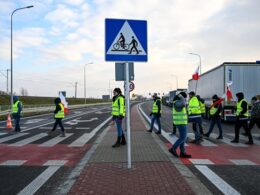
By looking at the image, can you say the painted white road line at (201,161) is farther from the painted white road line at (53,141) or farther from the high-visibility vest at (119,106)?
the painted white road line at (53,141)

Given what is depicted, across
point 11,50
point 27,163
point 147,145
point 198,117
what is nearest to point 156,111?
point 198,117

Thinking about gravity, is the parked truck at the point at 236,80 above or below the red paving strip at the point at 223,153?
above

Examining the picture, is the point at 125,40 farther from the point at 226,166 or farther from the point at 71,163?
the point at 226,166

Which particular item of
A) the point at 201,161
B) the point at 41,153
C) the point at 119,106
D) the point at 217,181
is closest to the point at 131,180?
the point at 217,181

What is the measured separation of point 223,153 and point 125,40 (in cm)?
497

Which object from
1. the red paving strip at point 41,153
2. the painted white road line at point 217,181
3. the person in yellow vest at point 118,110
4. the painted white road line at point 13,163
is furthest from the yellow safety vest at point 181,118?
the painted white road line at point 13,163

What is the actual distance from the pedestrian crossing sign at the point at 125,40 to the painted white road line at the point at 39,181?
270 cm

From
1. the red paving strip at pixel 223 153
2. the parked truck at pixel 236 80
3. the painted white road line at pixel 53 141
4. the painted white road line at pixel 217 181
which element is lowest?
the painted white road line at pixel 217 181

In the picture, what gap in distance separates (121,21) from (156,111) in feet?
28.3

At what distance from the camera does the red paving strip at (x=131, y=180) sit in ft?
19.9

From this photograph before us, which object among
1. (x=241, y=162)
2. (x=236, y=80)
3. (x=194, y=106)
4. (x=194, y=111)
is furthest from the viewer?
(x=236, y=80)

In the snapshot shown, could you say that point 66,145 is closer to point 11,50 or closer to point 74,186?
point 74,186

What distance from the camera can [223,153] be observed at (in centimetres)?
1073

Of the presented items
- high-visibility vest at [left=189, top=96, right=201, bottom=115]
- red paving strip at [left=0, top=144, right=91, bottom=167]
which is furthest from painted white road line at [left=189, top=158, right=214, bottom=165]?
high-visibility vest at [left=189, top=96, right=201, bottom=115]
